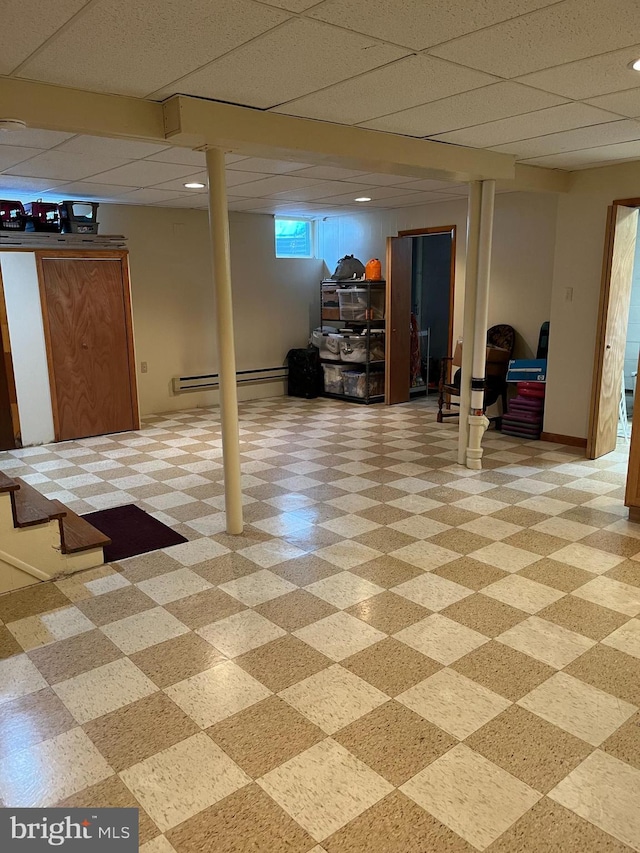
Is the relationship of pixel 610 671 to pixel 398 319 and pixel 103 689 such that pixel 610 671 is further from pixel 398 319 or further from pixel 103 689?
pixel 398 319

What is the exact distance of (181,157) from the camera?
177 inches

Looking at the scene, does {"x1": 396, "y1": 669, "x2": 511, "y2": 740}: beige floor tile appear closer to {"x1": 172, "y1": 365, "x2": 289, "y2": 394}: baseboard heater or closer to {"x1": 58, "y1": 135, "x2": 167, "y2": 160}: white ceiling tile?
{"x1": 58, "y1": 135, "x2": 167, "y2": 160}: white ceiling tile

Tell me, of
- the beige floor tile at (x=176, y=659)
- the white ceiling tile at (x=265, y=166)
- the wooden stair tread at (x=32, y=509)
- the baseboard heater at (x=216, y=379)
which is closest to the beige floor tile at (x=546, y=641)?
the beige floor tile at (x=176, y=659)

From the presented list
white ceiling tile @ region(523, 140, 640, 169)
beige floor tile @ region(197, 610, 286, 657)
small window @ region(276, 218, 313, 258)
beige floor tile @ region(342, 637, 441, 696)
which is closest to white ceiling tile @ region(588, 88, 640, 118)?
white ceiling tile @ region(523, 140, 640, 169)

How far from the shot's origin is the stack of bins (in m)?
6.23

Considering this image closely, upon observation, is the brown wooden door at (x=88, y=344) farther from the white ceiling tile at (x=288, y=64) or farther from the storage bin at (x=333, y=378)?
the white ceiling tile at (x=288, y=64)

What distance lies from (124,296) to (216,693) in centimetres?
504

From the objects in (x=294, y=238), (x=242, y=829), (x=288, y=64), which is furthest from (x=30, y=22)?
(x=294, y=238)

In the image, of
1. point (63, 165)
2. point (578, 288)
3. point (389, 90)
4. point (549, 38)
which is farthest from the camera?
point (578, 288)

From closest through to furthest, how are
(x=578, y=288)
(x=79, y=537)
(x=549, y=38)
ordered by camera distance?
(x=549, y=38), (x=79, y=537), (x=578, y=288)

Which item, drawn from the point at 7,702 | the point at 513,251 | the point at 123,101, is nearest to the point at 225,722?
the point at 7,702

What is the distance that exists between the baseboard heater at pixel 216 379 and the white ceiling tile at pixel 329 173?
2775 mm

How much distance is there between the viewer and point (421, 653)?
8.73ft

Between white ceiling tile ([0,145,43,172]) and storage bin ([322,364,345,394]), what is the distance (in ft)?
15.5
